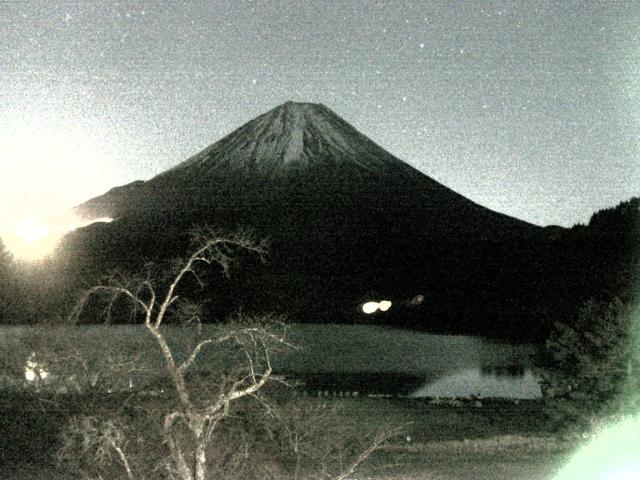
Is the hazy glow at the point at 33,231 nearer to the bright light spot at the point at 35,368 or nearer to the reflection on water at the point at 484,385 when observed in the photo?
the bright light spot at the point at 35,368

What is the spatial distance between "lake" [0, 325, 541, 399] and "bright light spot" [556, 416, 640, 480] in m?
6.65

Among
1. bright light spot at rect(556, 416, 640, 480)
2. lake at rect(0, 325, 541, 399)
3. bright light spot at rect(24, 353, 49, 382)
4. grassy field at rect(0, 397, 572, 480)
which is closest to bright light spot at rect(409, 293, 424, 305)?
lake at rect(0, 325, 541, 399)

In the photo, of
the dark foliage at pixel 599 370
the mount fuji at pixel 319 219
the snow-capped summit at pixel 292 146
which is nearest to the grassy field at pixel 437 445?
the dark foliage at pixel 599 370

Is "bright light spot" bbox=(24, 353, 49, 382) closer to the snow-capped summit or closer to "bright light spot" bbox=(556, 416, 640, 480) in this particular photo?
"bright light spot" bbox=(556, 416, 640, 480)

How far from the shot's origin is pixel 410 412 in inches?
1102

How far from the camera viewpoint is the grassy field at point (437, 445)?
18172 mm

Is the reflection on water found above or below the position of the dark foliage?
below

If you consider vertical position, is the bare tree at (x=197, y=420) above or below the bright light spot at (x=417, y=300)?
below

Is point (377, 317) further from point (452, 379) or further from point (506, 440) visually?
point (506, 440)

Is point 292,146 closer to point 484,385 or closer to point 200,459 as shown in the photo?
point 484,385

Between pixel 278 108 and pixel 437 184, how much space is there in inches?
1722

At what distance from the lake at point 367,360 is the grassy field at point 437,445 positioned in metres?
2.30

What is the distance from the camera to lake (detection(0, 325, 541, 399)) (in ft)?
82.1

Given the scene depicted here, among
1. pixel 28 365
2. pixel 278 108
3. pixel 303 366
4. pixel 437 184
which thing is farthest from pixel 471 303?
pixel 278 108
